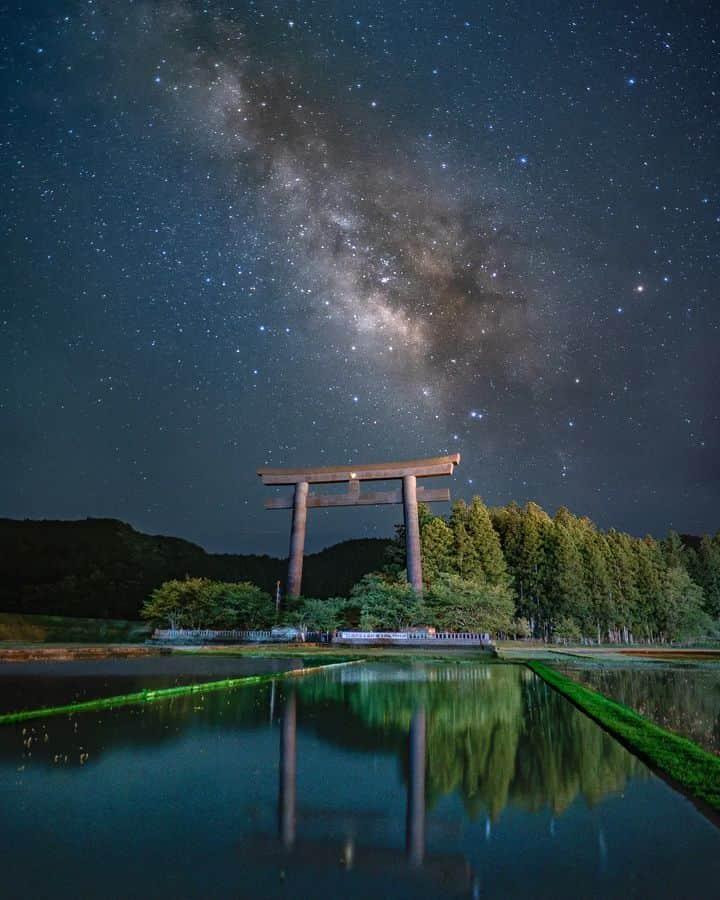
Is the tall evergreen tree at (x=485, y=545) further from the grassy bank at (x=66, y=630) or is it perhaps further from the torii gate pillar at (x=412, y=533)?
the grassy bank at (x=66, y=630)

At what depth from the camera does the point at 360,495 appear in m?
43.7

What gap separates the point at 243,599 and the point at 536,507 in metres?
34.8

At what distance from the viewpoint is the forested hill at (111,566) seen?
211ft

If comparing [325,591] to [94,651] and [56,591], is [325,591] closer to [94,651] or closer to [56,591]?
[56,591]

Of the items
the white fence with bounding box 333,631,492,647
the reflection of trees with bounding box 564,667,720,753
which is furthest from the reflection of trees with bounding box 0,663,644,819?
the white fence with bounding box 333,631,492,647

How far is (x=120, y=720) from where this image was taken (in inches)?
360

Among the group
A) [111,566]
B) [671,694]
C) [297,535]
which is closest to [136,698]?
[671,694]

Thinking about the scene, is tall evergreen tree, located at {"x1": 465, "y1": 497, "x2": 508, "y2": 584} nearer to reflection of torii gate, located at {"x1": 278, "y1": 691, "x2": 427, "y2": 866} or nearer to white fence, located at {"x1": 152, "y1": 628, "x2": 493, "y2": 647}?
white fence, located at {"x1": 152, "y1": 628, "x2": 493, "y2": 647}

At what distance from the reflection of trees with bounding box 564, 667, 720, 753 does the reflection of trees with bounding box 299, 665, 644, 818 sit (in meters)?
1.26

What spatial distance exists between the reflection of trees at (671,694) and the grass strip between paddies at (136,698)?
324 inches

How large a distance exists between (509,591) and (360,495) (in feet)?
43.3

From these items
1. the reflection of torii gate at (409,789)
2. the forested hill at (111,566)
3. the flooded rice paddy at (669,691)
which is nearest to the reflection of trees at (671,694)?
the flooded rice paddy at (669,691)

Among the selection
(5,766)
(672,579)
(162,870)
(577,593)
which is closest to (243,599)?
(577,593)

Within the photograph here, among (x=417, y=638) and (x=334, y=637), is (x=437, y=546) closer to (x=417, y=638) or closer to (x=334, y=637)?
(x=417, y=638)
